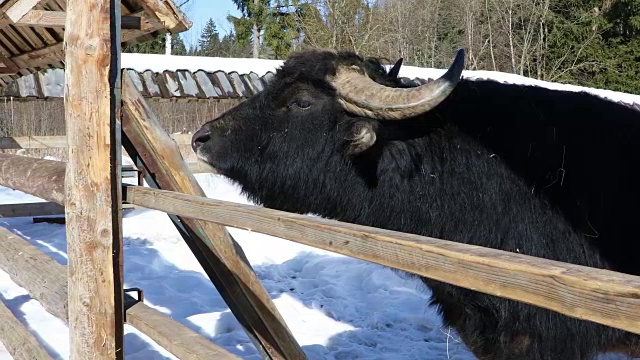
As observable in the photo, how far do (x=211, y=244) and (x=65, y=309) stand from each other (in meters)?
0.94

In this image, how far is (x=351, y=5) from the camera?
82.0ft

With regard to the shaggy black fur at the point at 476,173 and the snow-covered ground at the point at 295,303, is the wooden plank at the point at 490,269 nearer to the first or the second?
the shaggy black fur at the point at 476,173

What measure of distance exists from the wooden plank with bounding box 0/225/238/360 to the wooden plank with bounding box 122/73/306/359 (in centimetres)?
42

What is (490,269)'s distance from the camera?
146 cm

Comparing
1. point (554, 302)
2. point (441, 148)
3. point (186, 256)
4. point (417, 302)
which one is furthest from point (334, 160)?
point (186, 256)

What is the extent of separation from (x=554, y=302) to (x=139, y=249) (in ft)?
26.8

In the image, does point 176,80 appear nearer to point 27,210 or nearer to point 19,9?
point 27,210

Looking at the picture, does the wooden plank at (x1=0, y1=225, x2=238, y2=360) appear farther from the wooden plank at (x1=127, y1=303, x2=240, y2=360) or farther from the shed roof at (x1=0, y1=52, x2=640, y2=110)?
the shed roof at (x1=0, y1=52, x2=640, y2=110)

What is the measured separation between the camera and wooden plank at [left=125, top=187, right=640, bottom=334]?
124 centimetres

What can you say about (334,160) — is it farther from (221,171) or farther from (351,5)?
(351,5)

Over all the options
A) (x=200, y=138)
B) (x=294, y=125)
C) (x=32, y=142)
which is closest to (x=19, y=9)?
(x=200, y=138)

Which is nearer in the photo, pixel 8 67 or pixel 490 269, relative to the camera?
pixel 490 269

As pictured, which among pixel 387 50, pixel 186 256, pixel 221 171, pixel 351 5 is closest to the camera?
pixel 221 171

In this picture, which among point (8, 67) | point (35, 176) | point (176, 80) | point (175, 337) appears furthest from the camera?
point (176, 80)
